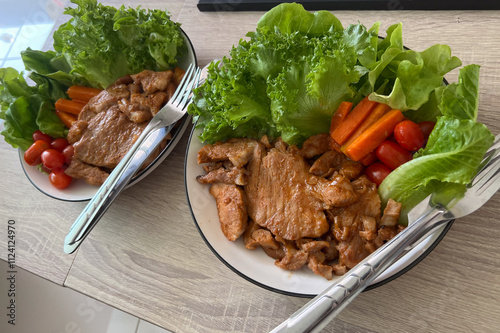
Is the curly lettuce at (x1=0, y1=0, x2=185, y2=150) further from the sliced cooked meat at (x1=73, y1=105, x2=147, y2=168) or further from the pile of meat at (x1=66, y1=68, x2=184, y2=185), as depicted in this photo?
the sliced cooked meat at (x1=73, y1=105, x2=147, y2=168)

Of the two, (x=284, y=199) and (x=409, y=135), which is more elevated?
(x=409, y=135)

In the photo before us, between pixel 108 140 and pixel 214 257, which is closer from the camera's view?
pixel 214 257

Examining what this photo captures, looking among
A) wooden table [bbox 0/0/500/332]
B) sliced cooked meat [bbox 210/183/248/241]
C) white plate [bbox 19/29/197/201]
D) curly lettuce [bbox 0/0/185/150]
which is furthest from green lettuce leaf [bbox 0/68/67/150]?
sliced cooked meat [bbox 210/183/248/241]

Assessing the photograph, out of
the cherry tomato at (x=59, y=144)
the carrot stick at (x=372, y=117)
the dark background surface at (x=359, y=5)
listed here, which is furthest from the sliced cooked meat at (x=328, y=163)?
the cherry tomato at (x=59, y=144)

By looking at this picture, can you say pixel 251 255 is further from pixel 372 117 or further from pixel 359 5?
pixel 359 5

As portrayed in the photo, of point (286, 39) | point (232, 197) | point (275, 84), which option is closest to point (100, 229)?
point (232, 197)

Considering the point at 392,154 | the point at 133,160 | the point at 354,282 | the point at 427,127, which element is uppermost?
the point at 427,127

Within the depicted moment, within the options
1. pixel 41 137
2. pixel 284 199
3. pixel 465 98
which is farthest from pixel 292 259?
pixel 41 137

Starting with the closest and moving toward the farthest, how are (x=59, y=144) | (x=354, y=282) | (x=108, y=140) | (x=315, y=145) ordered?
1. (x=354, y=282)
2. (x=315, y=145)
3. (x=108, y=140)
4. (x=59, y=144)
